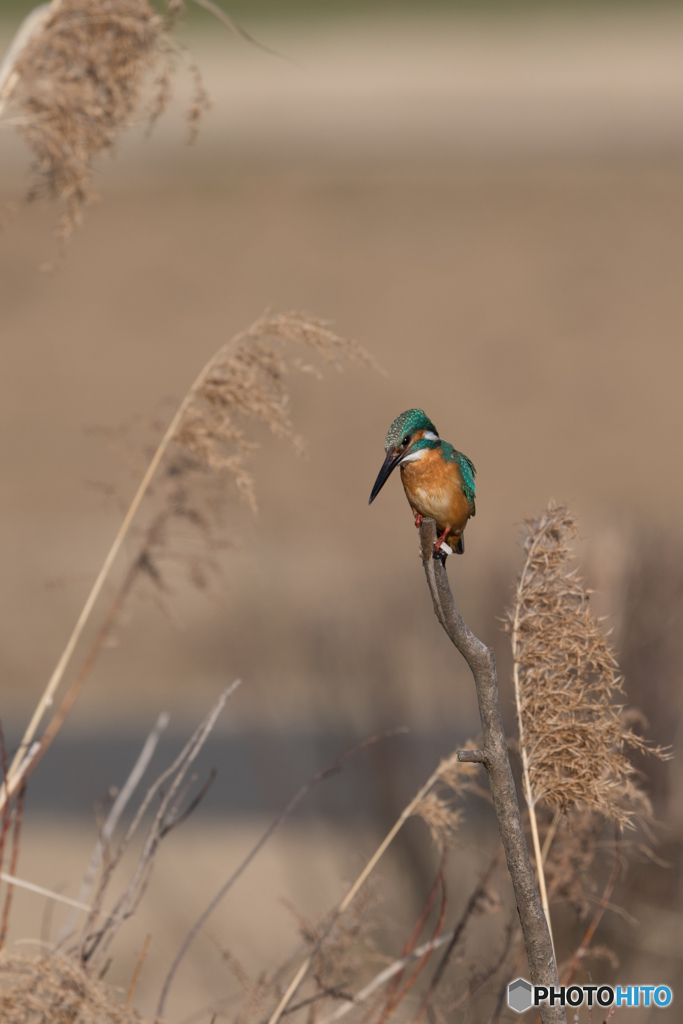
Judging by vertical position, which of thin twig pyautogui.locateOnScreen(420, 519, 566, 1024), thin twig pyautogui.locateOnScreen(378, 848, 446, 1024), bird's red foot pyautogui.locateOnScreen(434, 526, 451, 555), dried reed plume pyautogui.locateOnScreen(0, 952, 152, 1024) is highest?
bird's red foot pyautogui.locateOnScreen(434, 526, 451, 555)

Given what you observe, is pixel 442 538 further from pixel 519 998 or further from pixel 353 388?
pixel 353 388

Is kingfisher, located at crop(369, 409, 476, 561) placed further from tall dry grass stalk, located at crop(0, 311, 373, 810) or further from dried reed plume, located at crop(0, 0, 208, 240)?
dried reed plume, located at crop(0, 0, 208, 240)

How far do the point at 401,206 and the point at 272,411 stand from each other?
16434mm

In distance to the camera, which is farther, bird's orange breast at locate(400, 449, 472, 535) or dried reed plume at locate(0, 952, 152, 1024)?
dried reed plume at locate(0, 952, 152, 1024)

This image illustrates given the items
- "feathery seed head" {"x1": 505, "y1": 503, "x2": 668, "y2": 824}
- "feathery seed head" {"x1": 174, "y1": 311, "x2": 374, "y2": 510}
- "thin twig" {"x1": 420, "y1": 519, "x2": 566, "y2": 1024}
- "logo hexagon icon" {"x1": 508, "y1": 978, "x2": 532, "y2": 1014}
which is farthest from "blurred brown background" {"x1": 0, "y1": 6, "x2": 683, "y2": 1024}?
"logo hexagon icon" {"x1": 508, "y1": 978, "x2": 532, "y2": 1014}

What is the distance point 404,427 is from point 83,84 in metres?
1.59

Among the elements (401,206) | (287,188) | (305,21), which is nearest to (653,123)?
(401,206)

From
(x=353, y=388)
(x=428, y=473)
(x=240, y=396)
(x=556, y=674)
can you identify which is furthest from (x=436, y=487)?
(x=353, y=388)

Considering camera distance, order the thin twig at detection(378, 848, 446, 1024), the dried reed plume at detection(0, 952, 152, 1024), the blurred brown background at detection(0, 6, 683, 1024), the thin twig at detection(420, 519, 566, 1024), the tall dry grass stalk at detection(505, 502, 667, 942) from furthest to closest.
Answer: the blurred brown background at detection(0, 6, 683, 1024) < the thin twig at detection(378, 848, 446, 1024) < the dried reed plume at detection(0, 952, 152, 1024) < the tall dry grass stalk at detection(505, 502, 667, 942) < the thin twig at detection(420, 519, 566, 1024)

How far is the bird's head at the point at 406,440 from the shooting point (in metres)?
1.37

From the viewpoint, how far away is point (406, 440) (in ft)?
4.55

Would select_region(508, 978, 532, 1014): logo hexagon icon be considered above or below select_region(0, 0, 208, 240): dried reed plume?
below

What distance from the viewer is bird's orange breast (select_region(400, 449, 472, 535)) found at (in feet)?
4.61

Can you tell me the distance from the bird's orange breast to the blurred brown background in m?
0.17
